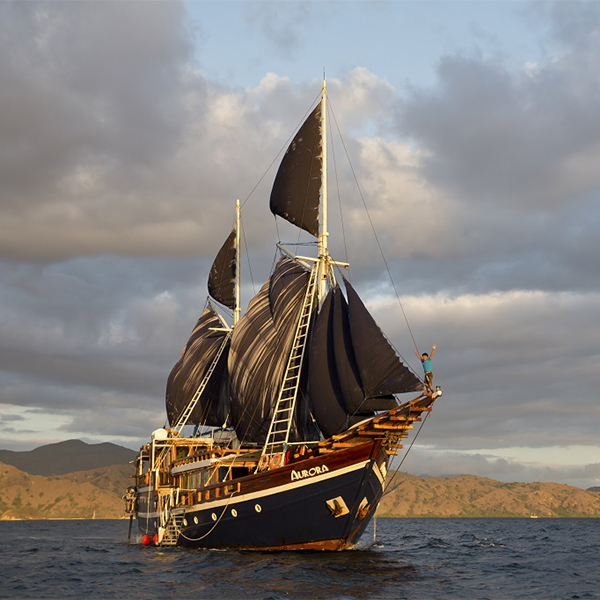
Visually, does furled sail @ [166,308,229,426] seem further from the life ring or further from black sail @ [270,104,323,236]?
the life ring

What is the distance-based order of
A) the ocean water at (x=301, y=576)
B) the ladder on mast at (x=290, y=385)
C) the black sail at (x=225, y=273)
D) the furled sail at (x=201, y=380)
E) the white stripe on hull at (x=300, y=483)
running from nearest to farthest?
the ocean water at (x=301, y=576)
the white stripe on hull at (x=300, y=483)
the ladder on mast at (x=290, y=385)
the furled sail at (x=201, y=380)
the black sail at (x=225, y=273)

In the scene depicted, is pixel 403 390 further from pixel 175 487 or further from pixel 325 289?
pixel 175 487

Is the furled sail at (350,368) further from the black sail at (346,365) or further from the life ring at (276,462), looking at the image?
the life ring at (276,462)

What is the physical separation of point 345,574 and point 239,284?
48.9 meters

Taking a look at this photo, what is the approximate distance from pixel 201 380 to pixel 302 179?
84.5ft

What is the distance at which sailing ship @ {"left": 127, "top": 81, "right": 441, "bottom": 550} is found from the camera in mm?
43250

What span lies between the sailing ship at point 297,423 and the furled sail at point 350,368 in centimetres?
6

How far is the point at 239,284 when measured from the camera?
272 ft

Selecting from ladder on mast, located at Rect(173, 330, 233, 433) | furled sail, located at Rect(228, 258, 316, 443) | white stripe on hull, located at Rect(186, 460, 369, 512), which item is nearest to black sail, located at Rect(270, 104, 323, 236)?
furled sail, located at Rect(228, 258, 316, 443)

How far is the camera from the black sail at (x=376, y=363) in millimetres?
43031

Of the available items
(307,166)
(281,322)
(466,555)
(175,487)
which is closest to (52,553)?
(175,487)

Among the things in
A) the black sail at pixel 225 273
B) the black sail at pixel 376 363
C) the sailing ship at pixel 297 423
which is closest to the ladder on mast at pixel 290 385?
the sailing ship at pixel 297 423

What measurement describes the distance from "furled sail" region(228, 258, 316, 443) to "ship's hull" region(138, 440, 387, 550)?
728 centimetres

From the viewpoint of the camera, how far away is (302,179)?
58500 millimetres
